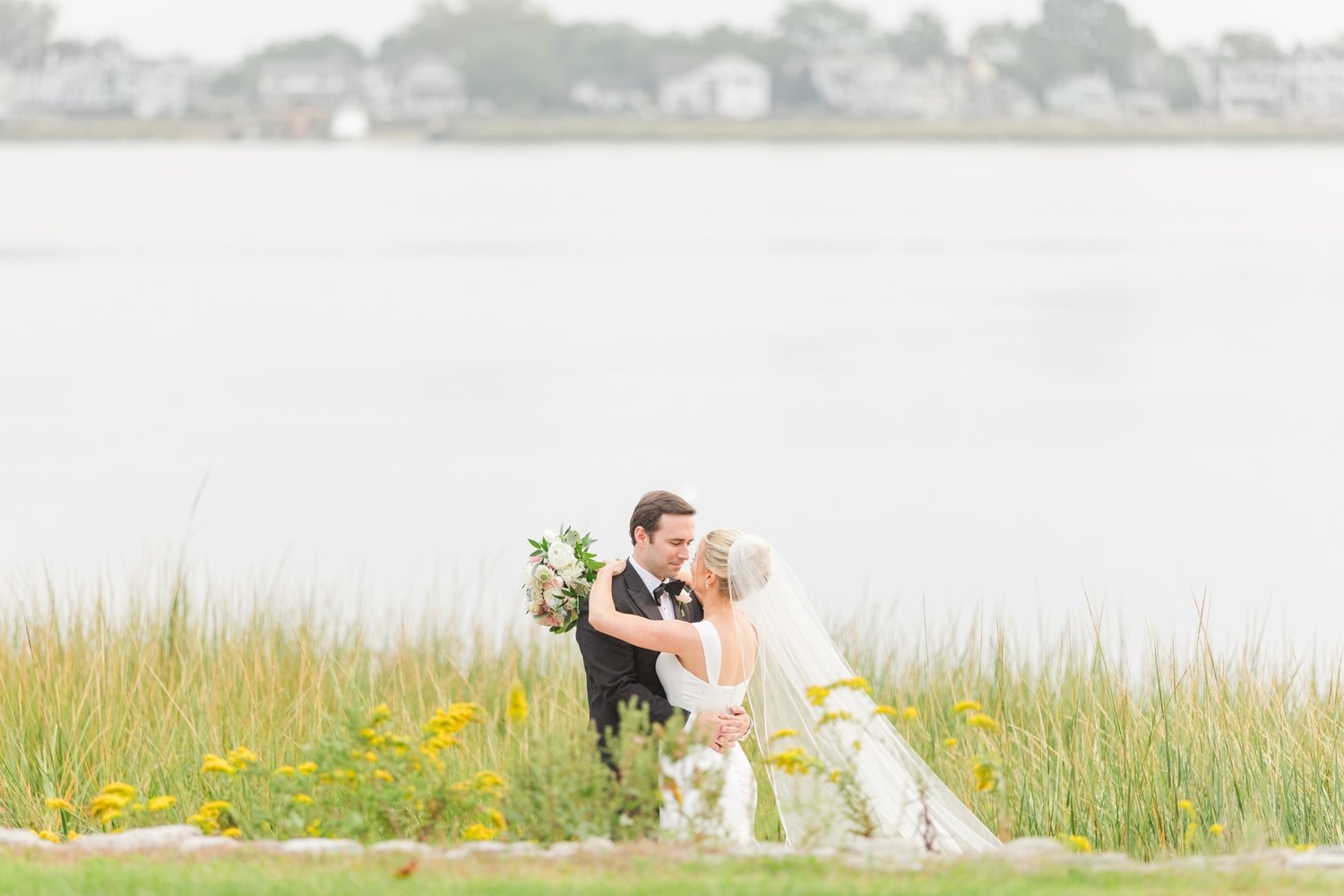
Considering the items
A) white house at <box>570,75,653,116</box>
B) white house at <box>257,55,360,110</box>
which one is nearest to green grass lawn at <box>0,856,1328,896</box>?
white house at <box>570,75,653,116</box>

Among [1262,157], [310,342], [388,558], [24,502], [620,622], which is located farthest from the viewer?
[1262,157]

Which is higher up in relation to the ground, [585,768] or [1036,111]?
[1036,111]

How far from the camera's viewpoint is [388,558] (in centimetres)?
2052

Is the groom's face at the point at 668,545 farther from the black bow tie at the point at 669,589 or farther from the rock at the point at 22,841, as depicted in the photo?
the rock at the point at 22,841

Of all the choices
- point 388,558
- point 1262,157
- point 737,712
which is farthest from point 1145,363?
point 1262,157

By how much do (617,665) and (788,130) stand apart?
14092 centimetres

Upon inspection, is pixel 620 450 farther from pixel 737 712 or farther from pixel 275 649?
pixel 737 712

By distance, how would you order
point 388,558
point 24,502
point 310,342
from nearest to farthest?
point 388,558 → point 24,502 → point 310,342

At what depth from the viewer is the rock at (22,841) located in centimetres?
620

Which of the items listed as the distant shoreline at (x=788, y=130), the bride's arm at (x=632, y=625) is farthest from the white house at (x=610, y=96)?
the bride's arm at (x=632, y=625)

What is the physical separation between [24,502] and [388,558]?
223 inches

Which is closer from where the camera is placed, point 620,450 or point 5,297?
point 620,450

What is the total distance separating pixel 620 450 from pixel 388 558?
7664 mm

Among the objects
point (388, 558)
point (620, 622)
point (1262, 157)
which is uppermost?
point (1262, 157)
